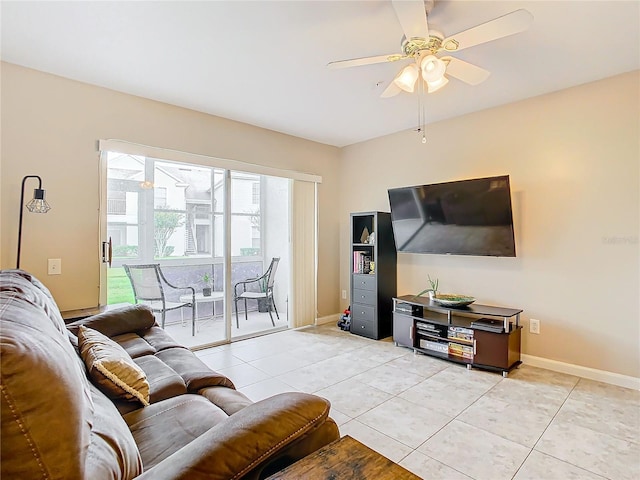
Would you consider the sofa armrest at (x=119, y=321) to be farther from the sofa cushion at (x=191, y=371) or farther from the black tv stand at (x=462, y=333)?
the black tv stand at (x=462, y=333)

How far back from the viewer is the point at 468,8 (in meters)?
1.97

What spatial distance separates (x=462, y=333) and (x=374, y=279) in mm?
1189

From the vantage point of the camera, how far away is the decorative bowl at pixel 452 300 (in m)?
3.36

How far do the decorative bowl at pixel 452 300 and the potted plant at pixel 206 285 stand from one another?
252cm

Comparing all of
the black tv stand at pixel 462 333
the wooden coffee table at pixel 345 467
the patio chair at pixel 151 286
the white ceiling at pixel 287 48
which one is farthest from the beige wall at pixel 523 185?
the wooden coffee table at pixel 345 467

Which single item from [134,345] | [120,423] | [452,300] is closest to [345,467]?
[120,423]

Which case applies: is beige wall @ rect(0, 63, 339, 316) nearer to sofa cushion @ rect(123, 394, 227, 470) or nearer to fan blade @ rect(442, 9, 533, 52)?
sofa cushion @ rect(123, 394, 227, 470)

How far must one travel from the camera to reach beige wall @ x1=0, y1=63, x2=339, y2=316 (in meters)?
2.64

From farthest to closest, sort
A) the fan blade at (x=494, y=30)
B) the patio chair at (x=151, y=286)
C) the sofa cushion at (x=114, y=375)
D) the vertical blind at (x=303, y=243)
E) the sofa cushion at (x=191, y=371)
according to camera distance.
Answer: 1. the vertical blind at (x=303, y=243)
2. the patio chair at (x=151, y=286)
3. the sofa cushion at (x=191, y=371)
4. the fan blade at (x=494, y=30)
5. the sofa cushion at (x=114, y=375)

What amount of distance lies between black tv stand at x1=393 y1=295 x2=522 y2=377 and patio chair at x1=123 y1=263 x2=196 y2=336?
2513mm

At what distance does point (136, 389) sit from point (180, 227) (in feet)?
8.36

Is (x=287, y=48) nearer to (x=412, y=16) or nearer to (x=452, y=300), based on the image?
(x=412, y=16)

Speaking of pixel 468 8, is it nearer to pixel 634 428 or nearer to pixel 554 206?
pixel 554 206

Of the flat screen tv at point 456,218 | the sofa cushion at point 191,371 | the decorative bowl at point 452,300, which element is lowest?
the sofa cushion at point 191,371
